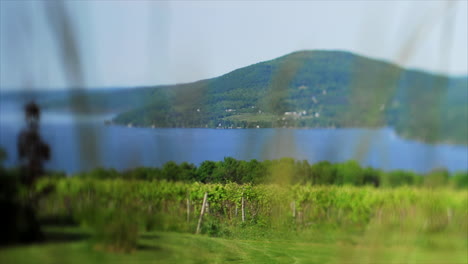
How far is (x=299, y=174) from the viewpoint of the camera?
95.0 inches

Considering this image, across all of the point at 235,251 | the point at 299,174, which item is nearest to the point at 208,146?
the point at 299,174

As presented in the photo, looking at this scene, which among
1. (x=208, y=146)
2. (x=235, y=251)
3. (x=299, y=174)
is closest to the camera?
(x=208, y=146)

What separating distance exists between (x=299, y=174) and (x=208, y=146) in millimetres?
393

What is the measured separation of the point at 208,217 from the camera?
2.30 meters

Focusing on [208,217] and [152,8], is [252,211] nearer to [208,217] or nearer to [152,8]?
[208,217]

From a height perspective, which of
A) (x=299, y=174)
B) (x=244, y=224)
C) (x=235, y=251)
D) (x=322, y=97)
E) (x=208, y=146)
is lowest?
(x=235, y=251)

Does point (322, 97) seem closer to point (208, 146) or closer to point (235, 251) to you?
point (208, 146)

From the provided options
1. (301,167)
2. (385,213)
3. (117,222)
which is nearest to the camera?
(117,222)

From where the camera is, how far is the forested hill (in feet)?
7.46

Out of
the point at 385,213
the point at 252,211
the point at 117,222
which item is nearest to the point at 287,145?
the point at 252,211

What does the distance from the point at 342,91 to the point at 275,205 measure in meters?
0.52

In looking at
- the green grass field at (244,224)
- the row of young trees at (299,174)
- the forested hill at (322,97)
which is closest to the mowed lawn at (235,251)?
the green grass field at (244,224)

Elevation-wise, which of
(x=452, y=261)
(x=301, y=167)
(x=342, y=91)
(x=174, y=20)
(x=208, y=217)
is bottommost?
(x=452, y=261)

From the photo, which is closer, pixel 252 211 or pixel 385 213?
Answer: pixel 385 213
